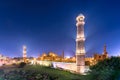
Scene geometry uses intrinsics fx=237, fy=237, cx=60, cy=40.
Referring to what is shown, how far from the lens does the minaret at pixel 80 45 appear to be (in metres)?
11.9

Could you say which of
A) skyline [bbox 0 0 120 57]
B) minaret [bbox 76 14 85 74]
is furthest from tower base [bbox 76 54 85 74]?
skyline [bbox 0 0 120 57]

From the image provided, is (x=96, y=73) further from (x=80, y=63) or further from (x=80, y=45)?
(x=80, y=63)

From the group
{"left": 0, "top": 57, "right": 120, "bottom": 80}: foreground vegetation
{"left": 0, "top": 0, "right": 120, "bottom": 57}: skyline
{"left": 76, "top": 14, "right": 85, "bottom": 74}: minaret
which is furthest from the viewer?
{"left": 0, "top": 0, "right": 120, "bottom": 57}: skyline

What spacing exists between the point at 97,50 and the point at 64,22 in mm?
3539

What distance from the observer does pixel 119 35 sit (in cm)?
1533

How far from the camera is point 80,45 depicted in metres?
11.9

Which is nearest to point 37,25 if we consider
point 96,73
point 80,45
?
point 80,45

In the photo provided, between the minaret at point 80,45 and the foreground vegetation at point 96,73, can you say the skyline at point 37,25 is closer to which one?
the minaret at point 80,45

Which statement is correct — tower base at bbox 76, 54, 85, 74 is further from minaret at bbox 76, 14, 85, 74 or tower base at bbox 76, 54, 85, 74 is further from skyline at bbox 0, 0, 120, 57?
skyline at bbox 0, 0, 120, 57

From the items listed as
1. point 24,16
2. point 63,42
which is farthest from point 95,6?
point 24,16

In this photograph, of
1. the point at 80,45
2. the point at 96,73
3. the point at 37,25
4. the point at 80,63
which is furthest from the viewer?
the point at 37,25

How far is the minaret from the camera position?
11875 millimetres

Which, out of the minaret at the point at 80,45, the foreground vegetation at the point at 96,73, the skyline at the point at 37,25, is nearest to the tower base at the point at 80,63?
the minaret at the point at 80,45

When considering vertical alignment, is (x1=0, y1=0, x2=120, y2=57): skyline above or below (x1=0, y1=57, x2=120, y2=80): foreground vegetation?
above
